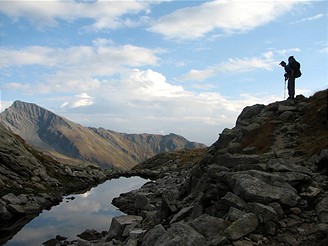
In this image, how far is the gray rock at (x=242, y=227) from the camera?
1477cm

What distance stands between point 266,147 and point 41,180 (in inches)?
1695

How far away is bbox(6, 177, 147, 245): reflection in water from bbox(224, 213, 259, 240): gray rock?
22886 millimetres

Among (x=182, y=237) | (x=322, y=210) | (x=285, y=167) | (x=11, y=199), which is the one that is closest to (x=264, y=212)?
(x=322, y=210)

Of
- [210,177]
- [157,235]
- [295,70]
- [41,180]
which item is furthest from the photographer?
[41,180]

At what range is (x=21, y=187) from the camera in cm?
5112

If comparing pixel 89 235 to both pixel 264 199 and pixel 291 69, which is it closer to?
pixel 264 199

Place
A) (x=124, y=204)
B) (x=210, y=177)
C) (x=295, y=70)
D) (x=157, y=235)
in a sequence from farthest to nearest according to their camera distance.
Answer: (x=124, y=204), (x=295, y=70), (x=210, y=177), (x=157, y=235)

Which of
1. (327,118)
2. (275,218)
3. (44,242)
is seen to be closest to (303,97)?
(327,118)

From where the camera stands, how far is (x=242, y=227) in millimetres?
15078

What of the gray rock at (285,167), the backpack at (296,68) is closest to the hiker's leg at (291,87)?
the backpack at (296,68)

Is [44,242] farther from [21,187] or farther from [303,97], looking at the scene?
[303,97]

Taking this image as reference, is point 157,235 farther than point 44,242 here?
No

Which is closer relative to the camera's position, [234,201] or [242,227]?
[242,227]

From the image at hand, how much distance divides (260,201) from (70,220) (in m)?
31.1
